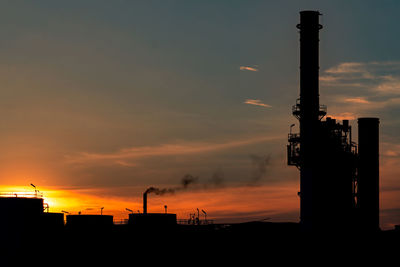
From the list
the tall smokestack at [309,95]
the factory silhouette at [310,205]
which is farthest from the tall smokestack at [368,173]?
the tall smokestack at [309,95]

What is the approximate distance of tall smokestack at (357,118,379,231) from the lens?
82688mm

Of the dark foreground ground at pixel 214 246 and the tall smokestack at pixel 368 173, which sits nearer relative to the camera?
the dark foreground ground at pixel 214 246

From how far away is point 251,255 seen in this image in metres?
75.1

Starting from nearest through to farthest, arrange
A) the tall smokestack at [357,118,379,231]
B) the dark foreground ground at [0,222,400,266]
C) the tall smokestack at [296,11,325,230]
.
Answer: the dark foreground ground at [0,222,400,266] < the tall smokestack at [296,11,325,230] < the tall smokestack at [357,118,379,231]

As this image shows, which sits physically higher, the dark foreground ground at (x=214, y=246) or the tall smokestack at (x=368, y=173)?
the tall smokestack at (x=368, y=173)

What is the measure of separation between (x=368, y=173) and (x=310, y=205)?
1061cm

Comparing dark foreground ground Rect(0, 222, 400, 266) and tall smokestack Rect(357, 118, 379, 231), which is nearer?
dark foreground ground Rect(0, 222, 400, 266)

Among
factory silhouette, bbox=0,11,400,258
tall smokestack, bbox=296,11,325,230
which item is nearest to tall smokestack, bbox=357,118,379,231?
factory silhouette, bbox=0,11,400,258

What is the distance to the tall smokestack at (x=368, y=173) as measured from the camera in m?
82.7

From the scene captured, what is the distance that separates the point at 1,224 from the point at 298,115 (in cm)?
3473

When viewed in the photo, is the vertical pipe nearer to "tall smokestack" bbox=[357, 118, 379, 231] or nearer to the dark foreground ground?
the dark foreground ground

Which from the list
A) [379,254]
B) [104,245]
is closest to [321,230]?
[379,254]

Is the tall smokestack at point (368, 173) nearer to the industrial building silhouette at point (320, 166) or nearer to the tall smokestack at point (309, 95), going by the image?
the industrial building silhouette at point (320, 166)

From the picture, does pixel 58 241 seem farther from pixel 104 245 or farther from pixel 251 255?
pixel 251 255
